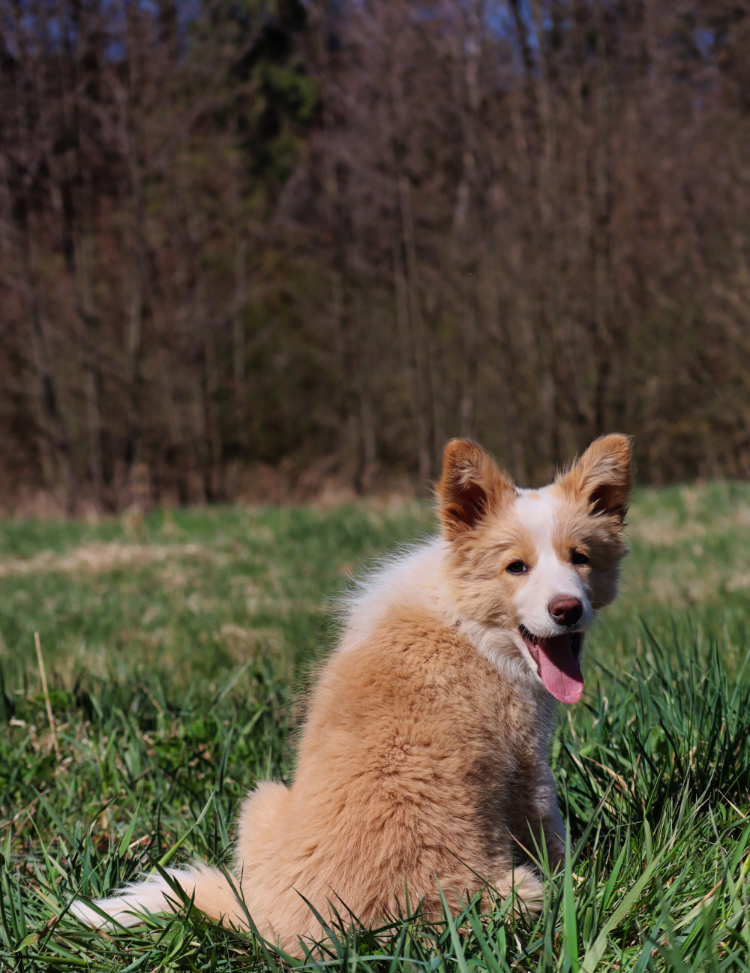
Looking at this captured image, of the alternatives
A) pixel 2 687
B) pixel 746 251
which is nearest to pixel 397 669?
pixel 2 687

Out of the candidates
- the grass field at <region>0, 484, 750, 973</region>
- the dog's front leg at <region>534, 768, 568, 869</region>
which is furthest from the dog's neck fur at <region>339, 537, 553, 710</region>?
the grass field at <region>0, 484, 750, 973</region>

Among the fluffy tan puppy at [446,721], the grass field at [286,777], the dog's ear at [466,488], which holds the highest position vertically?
the dog's ear at [466,488]

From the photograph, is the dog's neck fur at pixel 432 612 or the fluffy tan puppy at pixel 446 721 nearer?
the fluffy tan puppy at pixel 446 721

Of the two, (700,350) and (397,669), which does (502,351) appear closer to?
(700,350)

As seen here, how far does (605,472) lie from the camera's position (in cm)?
242

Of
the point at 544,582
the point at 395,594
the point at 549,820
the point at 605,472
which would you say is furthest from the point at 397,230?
the point at 549,820

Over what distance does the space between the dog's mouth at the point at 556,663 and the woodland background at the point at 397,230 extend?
1034 cm

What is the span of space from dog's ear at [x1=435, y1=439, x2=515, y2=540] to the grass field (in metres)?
0.77

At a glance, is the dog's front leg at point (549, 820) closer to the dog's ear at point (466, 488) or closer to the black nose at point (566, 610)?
the black nose at point (566, 610)

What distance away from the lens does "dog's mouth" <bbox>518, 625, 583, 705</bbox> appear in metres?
2.19

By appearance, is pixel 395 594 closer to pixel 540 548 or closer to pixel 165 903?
pixel 540 548

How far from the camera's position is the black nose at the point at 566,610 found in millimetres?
2080

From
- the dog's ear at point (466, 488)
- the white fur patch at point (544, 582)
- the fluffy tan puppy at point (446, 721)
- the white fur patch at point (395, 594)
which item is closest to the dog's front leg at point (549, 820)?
the fluffy tan puppy at point (446, 721)

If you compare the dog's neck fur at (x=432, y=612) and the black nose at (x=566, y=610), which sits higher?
the black nose at (x=566, y=610)
